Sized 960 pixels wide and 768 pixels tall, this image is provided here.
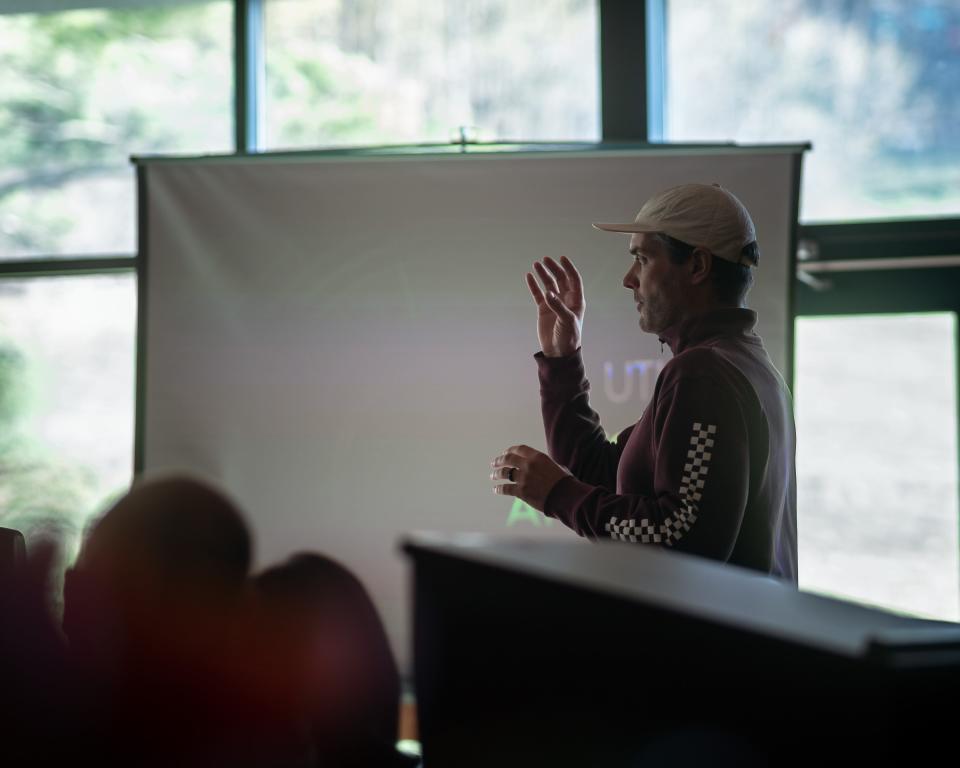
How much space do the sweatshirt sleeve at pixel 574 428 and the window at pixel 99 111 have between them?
2373 mm

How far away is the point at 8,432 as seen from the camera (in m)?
3.88

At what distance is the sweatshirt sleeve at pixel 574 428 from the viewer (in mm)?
1847

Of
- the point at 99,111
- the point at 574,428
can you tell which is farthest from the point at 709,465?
the point at 99,111

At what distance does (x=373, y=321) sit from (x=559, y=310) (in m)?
1.25

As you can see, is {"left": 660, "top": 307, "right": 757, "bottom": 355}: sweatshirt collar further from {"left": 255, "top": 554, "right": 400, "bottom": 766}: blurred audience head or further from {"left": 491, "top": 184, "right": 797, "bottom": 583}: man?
{"left": 255, "top": 554, "right": 400, "bottom": 766}: blurred audience head

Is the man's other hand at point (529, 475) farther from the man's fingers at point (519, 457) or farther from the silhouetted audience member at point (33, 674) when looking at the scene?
the silhouetted audience member at point (33, 674)

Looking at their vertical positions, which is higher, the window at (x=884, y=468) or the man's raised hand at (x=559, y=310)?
the man's raised hand at (x=559, y=310)

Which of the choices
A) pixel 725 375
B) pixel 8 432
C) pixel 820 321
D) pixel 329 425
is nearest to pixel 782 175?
pixel 820 321

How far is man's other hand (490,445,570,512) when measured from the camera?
1583 millimetres

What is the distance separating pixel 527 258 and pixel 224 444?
1101 millimetres

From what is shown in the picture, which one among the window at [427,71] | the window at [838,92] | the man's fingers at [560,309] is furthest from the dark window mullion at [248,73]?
the man's fingers at [560,309]

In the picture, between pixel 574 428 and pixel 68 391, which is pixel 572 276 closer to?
pixel 574 428

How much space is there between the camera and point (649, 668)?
65cm

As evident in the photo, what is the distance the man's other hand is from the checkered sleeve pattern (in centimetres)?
21
